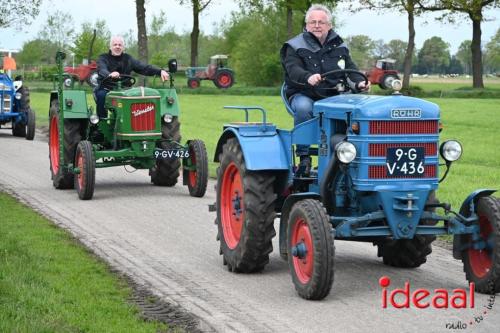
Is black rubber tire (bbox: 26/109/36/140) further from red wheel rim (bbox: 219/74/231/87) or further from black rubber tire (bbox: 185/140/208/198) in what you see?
red wheel rim (bbox: 219/74/231/87)

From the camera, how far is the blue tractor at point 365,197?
7375 mm

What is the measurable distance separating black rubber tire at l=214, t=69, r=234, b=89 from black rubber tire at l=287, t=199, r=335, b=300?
49699 mm

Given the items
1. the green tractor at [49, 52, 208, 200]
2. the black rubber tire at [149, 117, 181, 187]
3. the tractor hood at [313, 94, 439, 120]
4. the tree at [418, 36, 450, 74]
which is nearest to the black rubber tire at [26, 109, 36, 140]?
the green tractor at [49, 52, 208, 200]

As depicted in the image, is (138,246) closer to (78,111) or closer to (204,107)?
(78,111)

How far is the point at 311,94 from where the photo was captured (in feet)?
28.1

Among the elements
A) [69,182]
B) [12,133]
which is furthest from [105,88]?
[12,133]

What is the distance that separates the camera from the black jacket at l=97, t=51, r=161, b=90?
1420cm

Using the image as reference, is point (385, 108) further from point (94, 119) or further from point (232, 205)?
point (94, 119)

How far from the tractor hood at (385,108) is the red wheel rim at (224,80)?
4929 cm

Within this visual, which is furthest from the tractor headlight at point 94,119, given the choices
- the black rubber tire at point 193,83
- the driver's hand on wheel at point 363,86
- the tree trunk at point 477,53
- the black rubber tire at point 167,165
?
the tree trunk at point 477,53

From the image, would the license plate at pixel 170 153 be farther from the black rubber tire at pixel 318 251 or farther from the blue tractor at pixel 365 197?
the black rubber tire at pixel 318 251

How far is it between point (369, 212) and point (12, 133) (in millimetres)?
18399

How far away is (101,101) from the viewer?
14250 millimetres

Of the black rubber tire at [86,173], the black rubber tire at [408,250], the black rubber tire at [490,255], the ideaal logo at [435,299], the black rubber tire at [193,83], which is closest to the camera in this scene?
the ideaal logo at [435,299]
